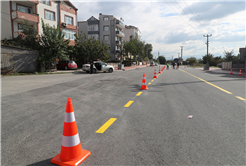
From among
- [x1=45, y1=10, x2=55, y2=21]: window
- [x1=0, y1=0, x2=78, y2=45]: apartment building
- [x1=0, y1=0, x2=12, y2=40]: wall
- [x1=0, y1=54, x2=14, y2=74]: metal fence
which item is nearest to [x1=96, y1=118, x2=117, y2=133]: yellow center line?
[x1=0, y1=54, x2=14, y2=74]: metal fence

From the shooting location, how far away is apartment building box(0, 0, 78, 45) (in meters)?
28.8

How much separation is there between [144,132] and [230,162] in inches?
63.1

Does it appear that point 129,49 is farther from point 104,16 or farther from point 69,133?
point 69,133

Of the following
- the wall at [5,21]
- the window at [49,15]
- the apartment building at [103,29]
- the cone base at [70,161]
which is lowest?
the cone base at [70,161]

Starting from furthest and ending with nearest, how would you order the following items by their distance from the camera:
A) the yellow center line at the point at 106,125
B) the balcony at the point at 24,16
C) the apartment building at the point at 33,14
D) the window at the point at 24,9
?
the window at the point at 24,9
the apartment building at the point at 33,14
the balcony at the point at 24,16
the yellow center line at the point at 106,125

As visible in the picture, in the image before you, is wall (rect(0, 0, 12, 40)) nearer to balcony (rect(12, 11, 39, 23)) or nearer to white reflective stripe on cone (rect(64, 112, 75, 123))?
balcony (rect(12, 11, 39, 23))

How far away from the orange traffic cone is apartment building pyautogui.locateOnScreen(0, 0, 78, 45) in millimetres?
27000

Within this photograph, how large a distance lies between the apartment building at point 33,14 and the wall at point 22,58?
214 inches

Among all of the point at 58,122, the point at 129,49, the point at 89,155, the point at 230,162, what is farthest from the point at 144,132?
the point at 129,49

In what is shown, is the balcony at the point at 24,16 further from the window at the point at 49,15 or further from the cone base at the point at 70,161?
the cone base at the point at 70,161

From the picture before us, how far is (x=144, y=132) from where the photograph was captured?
3.90 m

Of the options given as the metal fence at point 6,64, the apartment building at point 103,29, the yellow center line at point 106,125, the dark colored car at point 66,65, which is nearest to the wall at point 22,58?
the metal fence at point 6,64

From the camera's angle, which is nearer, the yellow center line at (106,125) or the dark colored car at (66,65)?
the yellow center line at (106,125)

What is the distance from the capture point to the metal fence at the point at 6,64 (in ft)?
71.5
